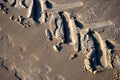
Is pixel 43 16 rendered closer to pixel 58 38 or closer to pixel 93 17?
pixel 58 38

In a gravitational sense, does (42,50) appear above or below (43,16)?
below

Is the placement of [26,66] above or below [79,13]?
below

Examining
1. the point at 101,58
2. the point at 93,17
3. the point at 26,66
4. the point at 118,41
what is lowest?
the point at 26,66

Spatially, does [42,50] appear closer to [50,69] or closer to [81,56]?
[50,69]

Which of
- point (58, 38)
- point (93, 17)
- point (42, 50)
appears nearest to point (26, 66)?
point (42, 50)

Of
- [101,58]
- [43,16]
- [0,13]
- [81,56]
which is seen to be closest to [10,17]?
[0,13]

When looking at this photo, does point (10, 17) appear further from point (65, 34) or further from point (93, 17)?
point (93, 17)
